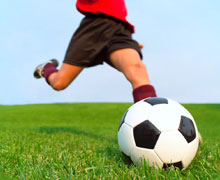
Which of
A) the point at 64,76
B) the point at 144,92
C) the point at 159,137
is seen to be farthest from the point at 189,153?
the point at 64,76

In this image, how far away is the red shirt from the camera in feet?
13.0

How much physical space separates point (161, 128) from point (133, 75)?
1.44 m

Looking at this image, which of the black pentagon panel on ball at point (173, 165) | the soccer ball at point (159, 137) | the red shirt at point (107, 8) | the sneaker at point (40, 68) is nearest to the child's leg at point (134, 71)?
the red shirt at point (107, 8)

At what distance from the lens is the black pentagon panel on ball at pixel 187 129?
7.29 ft

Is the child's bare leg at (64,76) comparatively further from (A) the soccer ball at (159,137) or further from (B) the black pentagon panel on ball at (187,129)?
(B) the black pentagon panel on ball at (187,129)

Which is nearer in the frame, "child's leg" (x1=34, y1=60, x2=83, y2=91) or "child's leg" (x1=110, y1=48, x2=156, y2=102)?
"child's leg" (x1=110, y1=48, x2=156, y2=102)

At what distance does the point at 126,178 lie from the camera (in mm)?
1846

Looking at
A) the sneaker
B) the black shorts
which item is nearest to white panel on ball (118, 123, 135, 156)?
the black shorts

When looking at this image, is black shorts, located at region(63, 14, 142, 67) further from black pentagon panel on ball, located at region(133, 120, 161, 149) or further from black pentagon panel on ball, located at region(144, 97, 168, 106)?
black pentagon panel on ball, located at region(133, 120, 161, 149)

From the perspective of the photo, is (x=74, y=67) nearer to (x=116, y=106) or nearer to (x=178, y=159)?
(x=178, y=159)

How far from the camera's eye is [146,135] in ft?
7.14

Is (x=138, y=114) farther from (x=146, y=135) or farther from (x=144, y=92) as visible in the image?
(x=144, y=92)

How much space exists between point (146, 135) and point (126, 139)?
20 cm

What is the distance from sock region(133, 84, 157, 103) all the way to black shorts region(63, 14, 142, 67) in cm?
75
